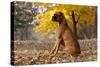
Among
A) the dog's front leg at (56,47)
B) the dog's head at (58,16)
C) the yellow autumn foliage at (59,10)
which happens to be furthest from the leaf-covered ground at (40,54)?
the dog's head at (58,16)

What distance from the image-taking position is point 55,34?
2.62 meters

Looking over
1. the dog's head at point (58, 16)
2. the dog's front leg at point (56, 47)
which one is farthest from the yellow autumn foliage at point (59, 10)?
the dog's front leg at point (56, 47)

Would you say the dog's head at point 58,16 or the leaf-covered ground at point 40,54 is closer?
the leaf-covered ground at point 40,54

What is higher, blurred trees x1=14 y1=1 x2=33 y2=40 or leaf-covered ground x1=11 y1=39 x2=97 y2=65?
blurred trees x1=14 y1=1 x2=33 y2=40

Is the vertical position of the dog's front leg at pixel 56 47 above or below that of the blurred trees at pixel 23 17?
below

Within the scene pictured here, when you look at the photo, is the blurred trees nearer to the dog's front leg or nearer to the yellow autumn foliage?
the yellow autumn foliage

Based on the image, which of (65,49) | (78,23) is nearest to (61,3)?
(78,23)

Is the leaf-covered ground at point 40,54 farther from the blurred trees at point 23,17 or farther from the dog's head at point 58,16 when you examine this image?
the dog's head at point 58,16

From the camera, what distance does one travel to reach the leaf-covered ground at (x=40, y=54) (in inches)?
95.9

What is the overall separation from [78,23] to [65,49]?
1.33 ft

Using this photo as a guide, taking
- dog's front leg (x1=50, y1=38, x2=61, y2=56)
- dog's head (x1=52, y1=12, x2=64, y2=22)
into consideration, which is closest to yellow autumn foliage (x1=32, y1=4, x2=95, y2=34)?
dog's head (x1=52, y1=12, x2=64, y2=22)

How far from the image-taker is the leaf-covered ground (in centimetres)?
244

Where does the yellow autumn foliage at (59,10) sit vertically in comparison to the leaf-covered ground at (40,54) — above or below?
above

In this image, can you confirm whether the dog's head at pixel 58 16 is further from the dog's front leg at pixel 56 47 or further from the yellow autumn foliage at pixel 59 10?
the dog's front leg at pixel 56 47
